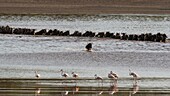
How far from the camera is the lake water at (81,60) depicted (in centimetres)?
2656

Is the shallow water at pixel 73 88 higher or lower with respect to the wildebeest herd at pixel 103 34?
higher

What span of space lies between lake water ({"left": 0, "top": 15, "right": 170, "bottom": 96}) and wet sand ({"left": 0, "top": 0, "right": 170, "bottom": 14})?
1848cm

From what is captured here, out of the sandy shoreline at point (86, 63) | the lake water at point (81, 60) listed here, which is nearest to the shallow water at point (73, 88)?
the lake water at point (81, 60)

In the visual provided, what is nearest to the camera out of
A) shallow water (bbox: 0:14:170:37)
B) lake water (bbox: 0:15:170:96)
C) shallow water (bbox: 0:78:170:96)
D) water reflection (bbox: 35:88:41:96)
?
water reflection (bbox: 35:88:41:96)

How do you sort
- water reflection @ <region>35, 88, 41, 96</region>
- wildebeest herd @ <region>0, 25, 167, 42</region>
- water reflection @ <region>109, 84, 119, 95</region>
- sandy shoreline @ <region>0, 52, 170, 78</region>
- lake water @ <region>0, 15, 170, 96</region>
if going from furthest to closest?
1. wildebeest herd @ <region>0, 25, 167, 42</region>
2. sandy shoreline @ <region>0, 52, 170, 78</region>
3. lake water @ <region>0, 15, 170, 96</region>
4. water reflection @ <region>109, 84, 119, 95</region>
5. water reflection @ <region>35, 88, 41, 96</region>

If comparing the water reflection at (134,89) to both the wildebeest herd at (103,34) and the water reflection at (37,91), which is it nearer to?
the water reflection at (37,91)

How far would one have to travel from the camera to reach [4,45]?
52.6 metres

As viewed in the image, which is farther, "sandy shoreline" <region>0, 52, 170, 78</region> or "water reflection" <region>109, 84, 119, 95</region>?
"sandy shoreline" <region>0, 52, 170, 78</region>

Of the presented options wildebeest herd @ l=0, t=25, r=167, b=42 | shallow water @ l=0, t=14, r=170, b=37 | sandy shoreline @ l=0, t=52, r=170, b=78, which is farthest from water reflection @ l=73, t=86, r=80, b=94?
shallow water @ l=0, t=14, r=170, b=37

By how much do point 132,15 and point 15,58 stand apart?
50685mm

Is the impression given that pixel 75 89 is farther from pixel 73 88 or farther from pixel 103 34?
pixel 103 34

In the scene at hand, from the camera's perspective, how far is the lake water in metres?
26.6

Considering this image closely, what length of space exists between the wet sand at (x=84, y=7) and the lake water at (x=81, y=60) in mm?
18475

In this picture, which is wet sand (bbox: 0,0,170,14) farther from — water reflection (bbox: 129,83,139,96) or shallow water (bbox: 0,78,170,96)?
water reflection (bbox: 129,83,139,96)
